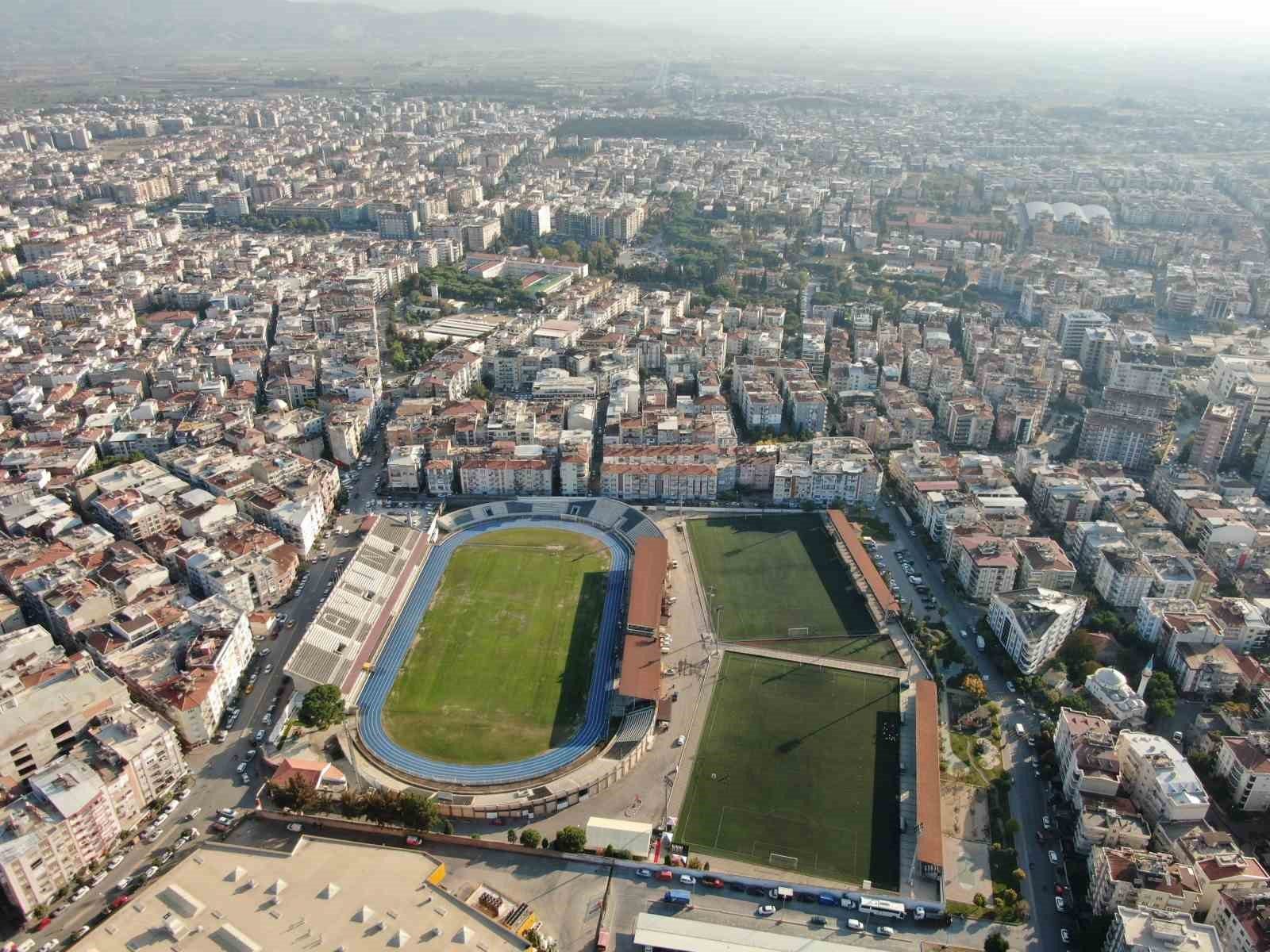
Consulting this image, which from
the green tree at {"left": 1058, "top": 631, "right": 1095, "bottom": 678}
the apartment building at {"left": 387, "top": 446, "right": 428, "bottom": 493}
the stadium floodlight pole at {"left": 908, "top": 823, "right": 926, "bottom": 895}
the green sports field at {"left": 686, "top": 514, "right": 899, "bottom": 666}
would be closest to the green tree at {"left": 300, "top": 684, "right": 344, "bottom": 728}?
the green sports field at {"left": 686, "top": 514, "right": 899, "bottom": 666}

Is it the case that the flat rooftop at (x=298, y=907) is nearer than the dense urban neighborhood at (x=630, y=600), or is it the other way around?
the flat rooftop at (x=298, y=907)

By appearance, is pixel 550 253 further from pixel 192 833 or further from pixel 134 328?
pixel 192 833

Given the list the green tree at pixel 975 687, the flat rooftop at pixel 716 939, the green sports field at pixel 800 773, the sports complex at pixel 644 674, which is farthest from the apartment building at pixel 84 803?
the green tree at pixel 975 687

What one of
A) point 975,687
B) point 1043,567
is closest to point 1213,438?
point 1043,567

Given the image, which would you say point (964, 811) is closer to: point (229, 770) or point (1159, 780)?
point (1159, 780)

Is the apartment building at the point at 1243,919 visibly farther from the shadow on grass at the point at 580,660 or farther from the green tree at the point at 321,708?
the green tree at the point at 321,708

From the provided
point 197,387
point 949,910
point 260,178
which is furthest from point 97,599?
point 260,178
